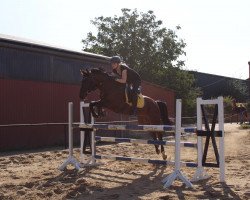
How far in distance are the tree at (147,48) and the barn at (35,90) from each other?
1927 centimetres

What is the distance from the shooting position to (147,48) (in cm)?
3791

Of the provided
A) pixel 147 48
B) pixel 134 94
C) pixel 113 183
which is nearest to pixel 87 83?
pixel 134 94

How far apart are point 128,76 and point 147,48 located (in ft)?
98.5

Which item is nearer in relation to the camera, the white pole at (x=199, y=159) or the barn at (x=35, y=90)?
the white pole at (x=199, y=159)

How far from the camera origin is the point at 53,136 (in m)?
16.5

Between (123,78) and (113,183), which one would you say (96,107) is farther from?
(113,183)

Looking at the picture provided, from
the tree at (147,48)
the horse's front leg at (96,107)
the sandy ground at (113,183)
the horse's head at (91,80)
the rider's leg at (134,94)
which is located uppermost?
the tree at (147,48)

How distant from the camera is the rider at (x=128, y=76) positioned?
8.15m

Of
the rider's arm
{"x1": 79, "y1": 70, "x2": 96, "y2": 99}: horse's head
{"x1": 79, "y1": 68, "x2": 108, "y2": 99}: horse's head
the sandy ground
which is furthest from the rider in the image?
the sandy ground

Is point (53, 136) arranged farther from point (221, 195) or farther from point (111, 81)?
point (221, 195)

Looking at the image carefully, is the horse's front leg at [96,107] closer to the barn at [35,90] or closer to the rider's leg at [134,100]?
the rider's leg at [134,100]

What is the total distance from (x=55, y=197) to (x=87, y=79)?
3.08 meters

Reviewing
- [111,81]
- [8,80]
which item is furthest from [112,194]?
[8,80]

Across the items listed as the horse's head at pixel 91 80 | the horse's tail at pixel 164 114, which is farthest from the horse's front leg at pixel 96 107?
the horse's tail at pixel 164 114
